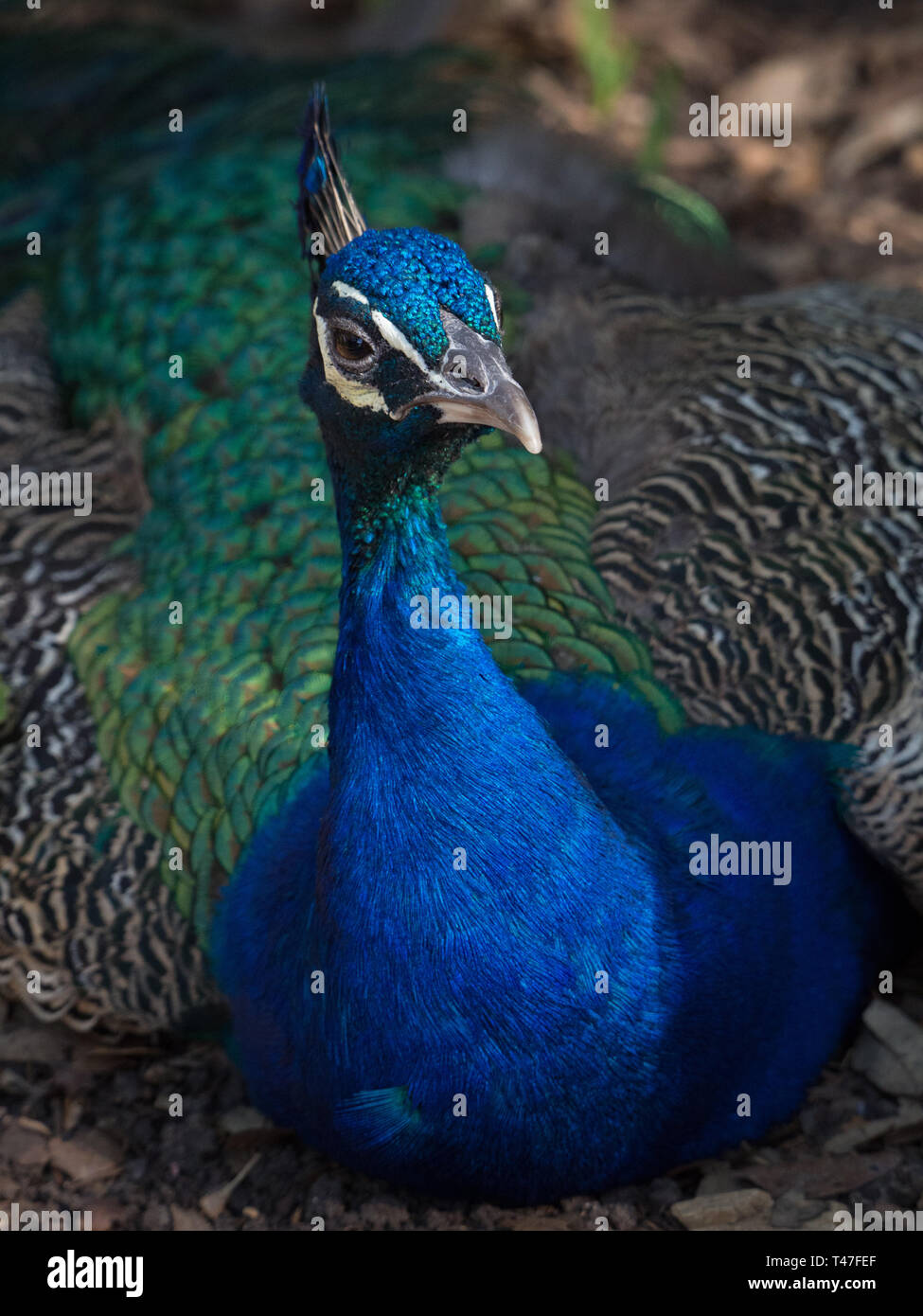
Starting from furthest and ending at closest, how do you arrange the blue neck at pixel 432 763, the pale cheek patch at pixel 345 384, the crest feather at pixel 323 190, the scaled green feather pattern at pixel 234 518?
the scaled green feather pattern at pixel 234 518 < the crest feather at pixel 323 190 < the blue neck at pixel 432 763 < the pale cheek patch at pixel 345 384

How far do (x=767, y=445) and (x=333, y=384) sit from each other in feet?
3.46

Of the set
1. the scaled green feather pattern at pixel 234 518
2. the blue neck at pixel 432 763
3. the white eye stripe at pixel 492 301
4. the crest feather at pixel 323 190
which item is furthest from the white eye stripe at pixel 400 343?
the scaled green feather pattern at pixel 234 518

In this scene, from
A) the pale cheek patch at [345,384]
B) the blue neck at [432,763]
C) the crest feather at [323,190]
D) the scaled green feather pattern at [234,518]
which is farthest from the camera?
the scaled green feather pattern at [234,518]

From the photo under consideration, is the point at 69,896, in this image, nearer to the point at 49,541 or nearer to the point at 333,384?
the point at 49,541

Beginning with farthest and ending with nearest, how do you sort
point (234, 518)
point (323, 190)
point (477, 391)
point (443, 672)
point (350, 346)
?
point (234, 518), point (323, 190), point (443, 672), point (350, 346), point (477, 391)

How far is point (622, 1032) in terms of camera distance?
2197 millimetres

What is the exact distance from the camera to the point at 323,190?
7.37ft

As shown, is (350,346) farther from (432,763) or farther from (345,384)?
(432,763)

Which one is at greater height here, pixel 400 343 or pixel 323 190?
pixel 323 190

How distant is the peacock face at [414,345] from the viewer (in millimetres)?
1867

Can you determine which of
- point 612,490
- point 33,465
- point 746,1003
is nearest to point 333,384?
point 612,490

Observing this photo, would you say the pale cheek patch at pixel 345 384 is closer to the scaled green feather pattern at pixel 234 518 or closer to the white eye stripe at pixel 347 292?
the white eye stripe at pixel 347 292

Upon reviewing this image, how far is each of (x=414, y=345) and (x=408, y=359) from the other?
0.02 m

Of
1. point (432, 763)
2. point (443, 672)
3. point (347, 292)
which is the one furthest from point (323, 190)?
A: point (432, 763)
